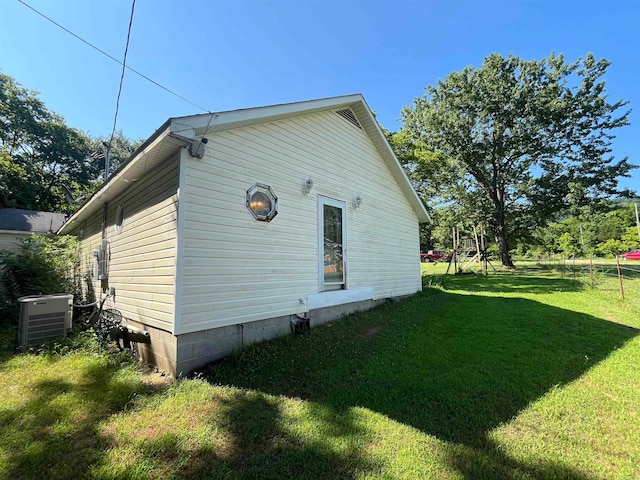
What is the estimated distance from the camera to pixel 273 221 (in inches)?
199

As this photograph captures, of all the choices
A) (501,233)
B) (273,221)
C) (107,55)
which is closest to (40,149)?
(107,55)

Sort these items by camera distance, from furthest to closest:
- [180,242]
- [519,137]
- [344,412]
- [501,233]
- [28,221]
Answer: [501,233]
[519,137]
[28,221]
[180,242]
[344,412]

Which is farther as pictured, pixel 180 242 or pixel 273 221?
pixel 273 221

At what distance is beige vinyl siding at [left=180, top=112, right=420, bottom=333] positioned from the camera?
13.2ft

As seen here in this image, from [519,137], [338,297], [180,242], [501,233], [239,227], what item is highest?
[519,137]

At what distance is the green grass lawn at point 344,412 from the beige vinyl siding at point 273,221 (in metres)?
0.89

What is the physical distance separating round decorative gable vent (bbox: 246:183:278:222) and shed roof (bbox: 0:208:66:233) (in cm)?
1345

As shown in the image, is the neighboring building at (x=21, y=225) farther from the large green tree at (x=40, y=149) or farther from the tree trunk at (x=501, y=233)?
the tree trunk at (x=501, y=233)

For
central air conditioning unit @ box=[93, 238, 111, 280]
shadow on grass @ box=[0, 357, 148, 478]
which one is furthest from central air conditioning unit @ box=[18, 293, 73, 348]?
shadow on grass @ box=[0, 357, 148, 478]

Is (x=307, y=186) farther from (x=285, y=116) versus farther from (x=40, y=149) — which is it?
(x=40, y=149)

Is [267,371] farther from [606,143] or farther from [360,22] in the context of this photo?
[606,143]

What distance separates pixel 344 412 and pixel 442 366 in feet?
Result: 5.94

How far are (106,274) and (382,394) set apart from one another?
249 inches

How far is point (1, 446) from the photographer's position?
2.41 metres
